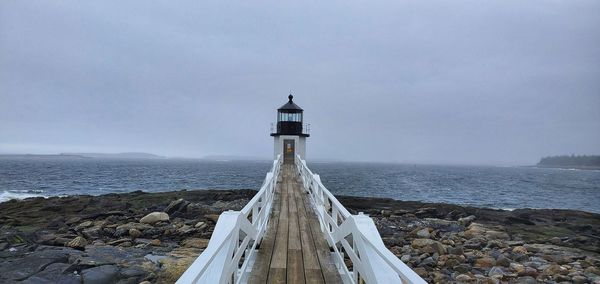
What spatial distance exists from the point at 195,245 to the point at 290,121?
1560 centimetres

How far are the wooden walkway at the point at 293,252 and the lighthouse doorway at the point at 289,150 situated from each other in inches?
649

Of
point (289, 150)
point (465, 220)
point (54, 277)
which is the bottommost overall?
point (465, 220)

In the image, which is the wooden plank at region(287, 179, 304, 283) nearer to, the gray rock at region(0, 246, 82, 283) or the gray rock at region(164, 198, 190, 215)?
the gray rock at region(0, 246, 82, 283)

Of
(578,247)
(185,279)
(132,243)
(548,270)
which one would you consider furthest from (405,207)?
(185,279)

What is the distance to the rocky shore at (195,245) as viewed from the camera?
8477 millimetres

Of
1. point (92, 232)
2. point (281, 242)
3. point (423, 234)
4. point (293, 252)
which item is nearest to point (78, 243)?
point (92, 232)

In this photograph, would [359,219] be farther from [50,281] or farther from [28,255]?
[28,255]

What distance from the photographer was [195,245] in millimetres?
11430

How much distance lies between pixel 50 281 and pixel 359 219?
7412mm

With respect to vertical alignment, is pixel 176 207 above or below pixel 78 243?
above

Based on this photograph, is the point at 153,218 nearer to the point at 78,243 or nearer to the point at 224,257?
the point at 78,243

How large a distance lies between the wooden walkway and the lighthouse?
16219 millimetres

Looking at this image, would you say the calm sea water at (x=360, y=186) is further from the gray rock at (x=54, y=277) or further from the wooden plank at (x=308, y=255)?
the wooden plank at (x=308, y=255)

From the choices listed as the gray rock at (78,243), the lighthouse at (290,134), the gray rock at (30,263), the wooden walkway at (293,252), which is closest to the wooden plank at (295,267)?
the wooden walkway at (293,252)
